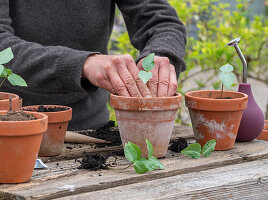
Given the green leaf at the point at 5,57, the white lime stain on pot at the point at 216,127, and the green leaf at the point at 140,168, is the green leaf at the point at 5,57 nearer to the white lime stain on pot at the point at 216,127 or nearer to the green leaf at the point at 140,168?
the green leaf at the point at 140,168

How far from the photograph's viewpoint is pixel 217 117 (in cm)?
135

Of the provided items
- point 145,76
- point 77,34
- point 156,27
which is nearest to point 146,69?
point 145,76

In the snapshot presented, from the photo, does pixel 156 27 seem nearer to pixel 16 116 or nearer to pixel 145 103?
pixel 145 103

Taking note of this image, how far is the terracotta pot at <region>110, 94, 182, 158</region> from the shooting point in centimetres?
120

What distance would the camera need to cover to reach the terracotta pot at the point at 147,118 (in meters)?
1.20

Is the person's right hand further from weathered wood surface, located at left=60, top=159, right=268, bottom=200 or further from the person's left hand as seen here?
weathered wood surface, located at left=60, top=159, right=268, bottom=200

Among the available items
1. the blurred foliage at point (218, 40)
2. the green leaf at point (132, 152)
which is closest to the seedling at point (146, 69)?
the green leaf at point (132, 152)

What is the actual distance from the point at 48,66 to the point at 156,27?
64 centimetres

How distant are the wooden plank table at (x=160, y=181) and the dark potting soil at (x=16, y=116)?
0.52ft

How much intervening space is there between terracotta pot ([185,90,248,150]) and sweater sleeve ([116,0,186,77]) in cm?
29

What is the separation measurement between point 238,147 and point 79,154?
0.56 metres

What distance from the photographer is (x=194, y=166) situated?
1153mm

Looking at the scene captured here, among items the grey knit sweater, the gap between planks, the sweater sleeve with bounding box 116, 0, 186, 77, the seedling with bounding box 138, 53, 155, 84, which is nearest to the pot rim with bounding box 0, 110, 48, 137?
the gap between planks

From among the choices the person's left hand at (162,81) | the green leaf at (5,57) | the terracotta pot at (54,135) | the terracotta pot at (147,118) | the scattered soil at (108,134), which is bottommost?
the scattered soil at (108,134)
